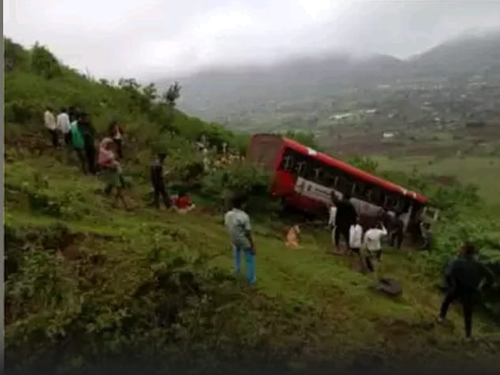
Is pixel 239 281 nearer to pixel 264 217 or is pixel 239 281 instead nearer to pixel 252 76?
pixel 264 217

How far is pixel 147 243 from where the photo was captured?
9.02m

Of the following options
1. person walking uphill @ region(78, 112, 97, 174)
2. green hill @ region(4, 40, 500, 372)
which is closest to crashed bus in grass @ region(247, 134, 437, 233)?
green hill @ region(4, 40, 500, 372)

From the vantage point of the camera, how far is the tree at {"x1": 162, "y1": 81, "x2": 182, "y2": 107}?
2083 cm

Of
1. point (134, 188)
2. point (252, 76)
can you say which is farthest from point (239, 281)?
point (252, 76)

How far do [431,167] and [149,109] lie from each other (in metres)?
9.31

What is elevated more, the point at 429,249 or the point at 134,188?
the point at 134,188

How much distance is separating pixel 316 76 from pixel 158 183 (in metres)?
34.7

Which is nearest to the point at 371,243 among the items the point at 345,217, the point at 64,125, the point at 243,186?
the point at 345,217

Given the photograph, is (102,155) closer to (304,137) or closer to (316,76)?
(304,137)

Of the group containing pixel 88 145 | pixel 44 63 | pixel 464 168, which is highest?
pixel 44 63

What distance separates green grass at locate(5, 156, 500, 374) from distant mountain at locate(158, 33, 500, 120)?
1441 centimetres

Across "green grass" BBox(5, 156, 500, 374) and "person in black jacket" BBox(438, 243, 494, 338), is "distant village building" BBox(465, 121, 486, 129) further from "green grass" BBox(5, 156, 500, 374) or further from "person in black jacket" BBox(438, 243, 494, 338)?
"person in black jacket" BBox(438, 243, 494, 338)

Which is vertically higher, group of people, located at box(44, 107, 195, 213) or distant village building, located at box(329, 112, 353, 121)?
group of people, located at box(44, 107, 195, 213)

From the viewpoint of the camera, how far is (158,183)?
12.2 metres
